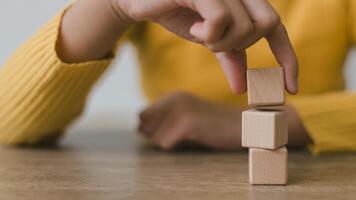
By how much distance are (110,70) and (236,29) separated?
3.14 ft

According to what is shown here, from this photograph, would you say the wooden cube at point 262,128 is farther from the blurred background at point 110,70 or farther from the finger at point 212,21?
the blurred background at point 110,70

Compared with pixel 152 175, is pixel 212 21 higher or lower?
higher

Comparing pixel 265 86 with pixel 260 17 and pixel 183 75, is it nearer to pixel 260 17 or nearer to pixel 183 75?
pixel 260 17

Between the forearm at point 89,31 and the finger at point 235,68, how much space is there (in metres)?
0.19

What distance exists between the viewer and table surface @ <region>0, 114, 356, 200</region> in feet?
2.01

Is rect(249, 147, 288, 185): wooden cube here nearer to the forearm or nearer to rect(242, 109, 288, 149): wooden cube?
rect(242, 109, 288, 149): wooden cube

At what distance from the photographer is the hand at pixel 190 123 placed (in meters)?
0.89

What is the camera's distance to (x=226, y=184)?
65 centimetres

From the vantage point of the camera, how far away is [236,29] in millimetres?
594

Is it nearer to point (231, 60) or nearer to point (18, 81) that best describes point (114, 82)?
point (18, 81)

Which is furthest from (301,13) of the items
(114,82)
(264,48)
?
(114,82)

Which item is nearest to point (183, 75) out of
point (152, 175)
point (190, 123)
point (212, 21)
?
point (190, 123)

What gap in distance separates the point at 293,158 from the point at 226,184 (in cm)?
19

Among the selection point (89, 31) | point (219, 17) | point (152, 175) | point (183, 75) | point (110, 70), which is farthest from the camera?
point (110, 70)
